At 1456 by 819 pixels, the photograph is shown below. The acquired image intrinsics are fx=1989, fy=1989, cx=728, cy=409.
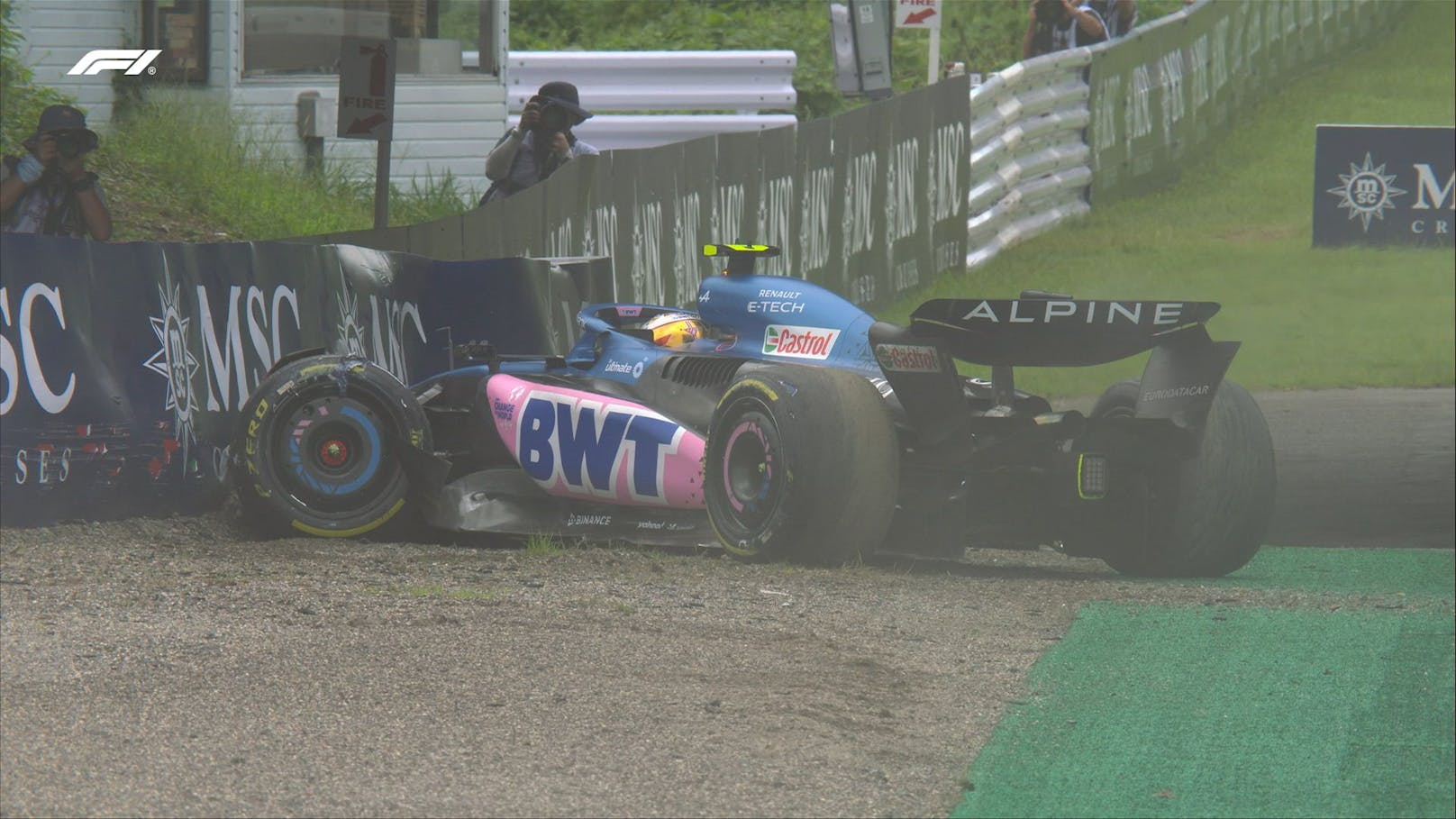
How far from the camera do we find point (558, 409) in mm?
7305

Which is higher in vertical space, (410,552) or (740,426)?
(740,426)

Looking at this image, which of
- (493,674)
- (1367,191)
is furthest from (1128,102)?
(493,674)

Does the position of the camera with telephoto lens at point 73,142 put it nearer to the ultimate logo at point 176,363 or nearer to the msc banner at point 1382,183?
the ultimate logo at point 176,363

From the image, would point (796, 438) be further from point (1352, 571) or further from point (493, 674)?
point (1352, 571)

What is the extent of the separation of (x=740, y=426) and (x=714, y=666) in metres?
1.75

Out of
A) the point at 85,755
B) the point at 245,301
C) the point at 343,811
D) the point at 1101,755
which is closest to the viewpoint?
the point at 343,811

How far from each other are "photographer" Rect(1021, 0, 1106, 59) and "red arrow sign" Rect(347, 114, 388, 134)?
244cm

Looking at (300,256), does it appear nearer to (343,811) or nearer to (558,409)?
(558,409)

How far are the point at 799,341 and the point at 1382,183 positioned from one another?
10.8m

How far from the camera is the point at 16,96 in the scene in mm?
4355

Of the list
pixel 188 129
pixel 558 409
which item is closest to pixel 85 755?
pixel 188 129

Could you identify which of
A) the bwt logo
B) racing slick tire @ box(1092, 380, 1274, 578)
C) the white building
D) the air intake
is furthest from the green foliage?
racing slick tire @ box(1092, 380, 1274, 578)

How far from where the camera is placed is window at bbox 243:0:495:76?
3020 millimetres

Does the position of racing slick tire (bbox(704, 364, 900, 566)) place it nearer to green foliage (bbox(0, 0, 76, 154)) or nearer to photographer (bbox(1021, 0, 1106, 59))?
photographer (bbox(1021, 0, 1106, 59))
